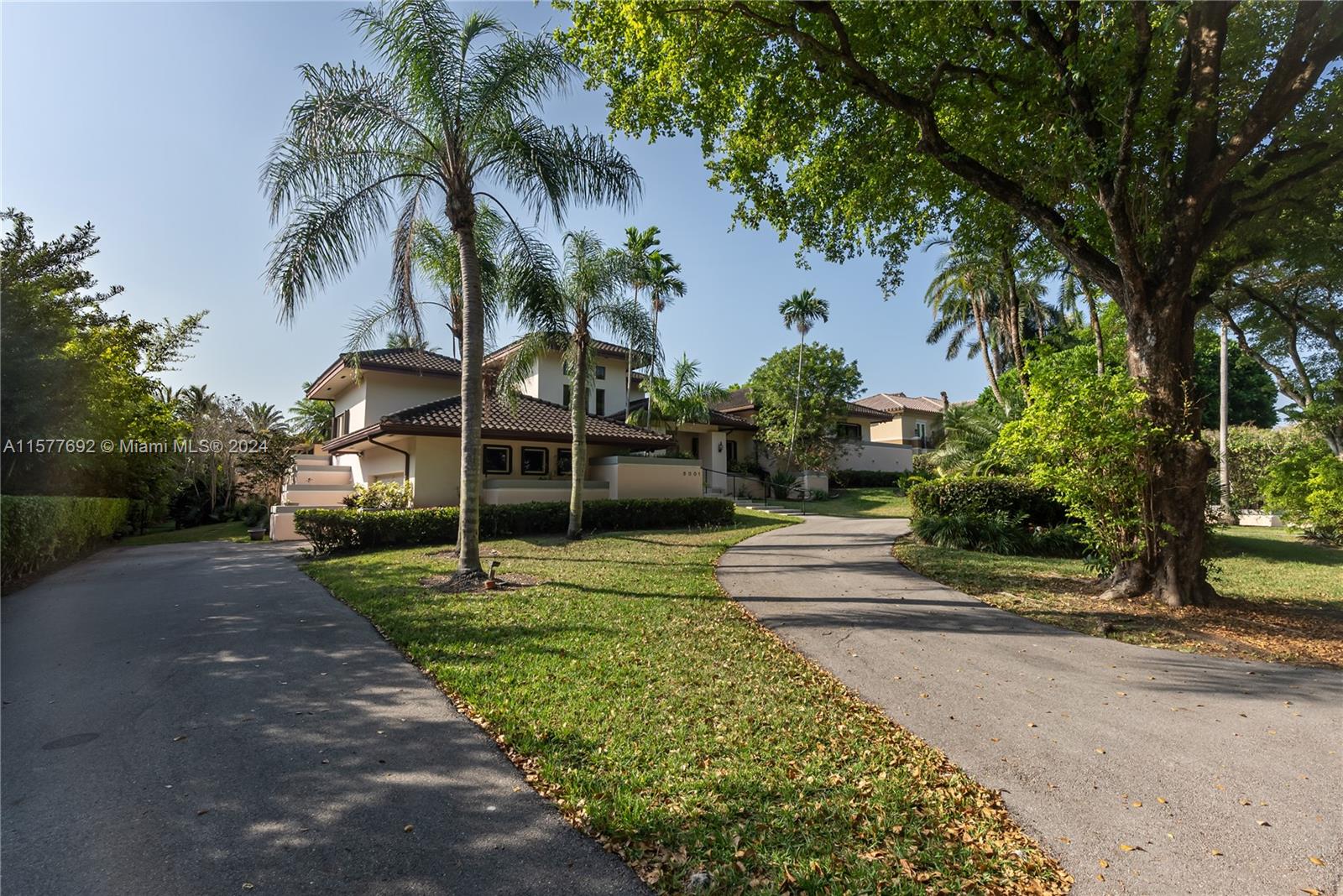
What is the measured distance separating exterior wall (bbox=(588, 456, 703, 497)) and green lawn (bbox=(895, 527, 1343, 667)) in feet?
29.9

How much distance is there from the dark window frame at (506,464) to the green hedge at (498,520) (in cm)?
283

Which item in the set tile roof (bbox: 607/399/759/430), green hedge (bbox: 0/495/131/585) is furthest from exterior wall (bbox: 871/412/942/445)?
green hedge (bbox: 0/495/131/585)

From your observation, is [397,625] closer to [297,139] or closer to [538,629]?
[538,629]

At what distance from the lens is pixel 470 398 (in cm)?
968

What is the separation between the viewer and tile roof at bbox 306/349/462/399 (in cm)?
2062

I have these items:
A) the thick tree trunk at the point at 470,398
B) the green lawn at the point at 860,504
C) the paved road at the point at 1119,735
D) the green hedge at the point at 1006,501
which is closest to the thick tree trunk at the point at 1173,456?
the paved road at the point at 1119,735

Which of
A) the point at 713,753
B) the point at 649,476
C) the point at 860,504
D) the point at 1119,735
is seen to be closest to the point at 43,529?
the point at 649,476

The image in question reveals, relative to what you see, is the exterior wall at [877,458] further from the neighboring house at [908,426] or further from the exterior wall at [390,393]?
the exterior wall at [390,393]

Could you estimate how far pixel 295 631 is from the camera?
7.12 meters

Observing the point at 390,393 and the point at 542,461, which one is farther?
the point at 390,393

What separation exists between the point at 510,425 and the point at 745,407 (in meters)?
20.0

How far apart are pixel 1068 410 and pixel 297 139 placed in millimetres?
12052

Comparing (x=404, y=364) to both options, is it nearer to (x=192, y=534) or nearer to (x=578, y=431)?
(x=578, y=431)

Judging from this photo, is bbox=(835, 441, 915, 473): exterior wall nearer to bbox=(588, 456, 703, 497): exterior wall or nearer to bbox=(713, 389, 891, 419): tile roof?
bbox=(713, 389, 891, 419): tile roof
